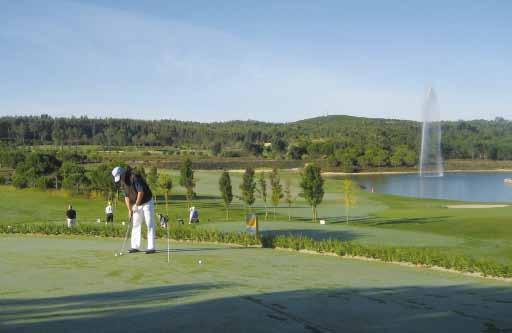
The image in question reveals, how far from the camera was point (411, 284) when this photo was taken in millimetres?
12156

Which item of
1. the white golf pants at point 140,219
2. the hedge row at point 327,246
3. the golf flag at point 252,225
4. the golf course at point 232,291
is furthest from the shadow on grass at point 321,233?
the white golf pants at point 140,219

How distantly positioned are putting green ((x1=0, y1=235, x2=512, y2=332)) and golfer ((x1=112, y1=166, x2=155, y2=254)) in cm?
76

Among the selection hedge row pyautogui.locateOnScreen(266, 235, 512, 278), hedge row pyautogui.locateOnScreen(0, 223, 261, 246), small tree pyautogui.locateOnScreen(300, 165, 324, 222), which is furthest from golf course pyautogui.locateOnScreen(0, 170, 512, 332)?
small tree pyautogui.locateOnScreen(300, 165, 324, 222)

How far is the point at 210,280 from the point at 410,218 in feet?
133

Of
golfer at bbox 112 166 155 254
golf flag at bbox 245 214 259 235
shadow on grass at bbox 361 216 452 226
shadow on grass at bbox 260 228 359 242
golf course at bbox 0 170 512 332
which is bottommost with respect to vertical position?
shadow on grass at bbox 361 216 452 226

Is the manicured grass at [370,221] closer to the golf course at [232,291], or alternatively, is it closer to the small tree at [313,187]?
the small tree at [313,187]

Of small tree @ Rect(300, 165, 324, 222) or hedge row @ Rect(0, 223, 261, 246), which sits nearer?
hedge row @ Rect(0, 223, 261, 246)

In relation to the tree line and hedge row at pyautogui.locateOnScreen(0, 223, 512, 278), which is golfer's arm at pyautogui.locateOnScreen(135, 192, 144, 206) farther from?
the tree line

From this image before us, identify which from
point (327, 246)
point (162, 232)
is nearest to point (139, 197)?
point (327, 246)

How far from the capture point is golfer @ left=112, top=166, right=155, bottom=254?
51.5 feet

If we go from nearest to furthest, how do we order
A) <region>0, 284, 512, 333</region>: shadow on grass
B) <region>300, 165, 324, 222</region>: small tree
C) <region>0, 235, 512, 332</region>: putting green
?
<region>0, 284, 512, 333</region>: shadow on grass, <region>0, 235, 512, 332</region>: putting green, <region>300, 165, 324, 222</region>: small tree

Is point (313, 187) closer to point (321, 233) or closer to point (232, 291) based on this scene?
point (321, 233)

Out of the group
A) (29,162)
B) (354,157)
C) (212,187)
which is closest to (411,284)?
(29,162)

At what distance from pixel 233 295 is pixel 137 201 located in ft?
20.6
